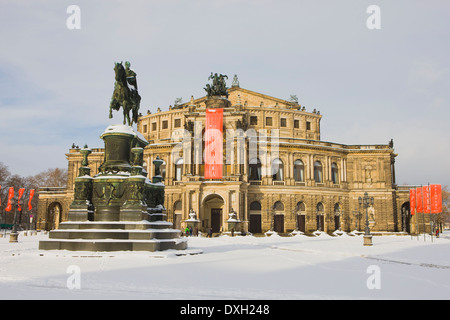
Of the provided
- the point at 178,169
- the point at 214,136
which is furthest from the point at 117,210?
the point at 178,169

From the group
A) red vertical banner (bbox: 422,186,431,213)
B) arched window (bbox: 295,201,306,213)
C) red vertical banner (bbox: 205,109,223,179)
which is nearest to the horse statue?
red vertical banner (bbox: 205,109,223,179)

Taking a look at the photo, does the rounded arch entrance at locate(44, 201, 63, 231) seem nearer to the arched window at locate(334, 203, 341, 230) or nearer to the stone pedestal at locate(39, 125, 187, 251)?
the arched window at locate(334, 203, 341, 230)

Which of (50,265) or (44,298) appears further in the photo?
(50,265)

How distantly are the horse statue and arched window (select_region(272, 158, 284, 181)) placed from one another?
3881 cm

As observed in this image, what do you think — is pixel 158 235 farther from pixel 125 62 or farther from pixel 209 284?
pixel 125 62

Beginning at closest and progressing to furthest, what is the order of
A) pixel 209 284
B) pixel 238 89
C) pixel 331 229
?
1. pixel 209 284
2. pixel 331 229
3. pixel 238 89

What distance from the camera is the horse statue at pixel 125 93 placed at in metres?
20.0

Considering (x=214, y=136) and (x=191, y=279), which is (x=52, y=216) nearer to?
(x=214, y=136)

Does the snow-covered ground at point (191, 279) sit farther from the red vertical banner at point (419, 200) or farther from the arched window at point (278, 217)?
the arched window at point (278, 217)

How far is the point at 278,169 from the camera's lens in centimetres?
5784

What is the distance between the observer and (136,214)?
17266 mm

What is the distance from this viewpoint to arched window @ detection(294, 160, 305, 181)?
193 feet

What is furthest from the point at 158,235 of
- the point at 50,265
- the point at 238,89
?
the point at 238,89
